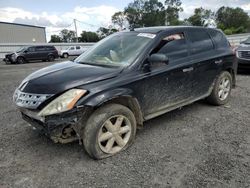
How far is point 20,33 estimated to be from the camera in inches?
2016

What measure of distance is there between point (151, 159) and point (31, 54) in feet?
73.5

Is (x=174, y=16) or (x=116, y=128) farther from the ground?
(x=174, y=16)

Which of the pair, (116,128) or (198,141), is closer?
(116,128)

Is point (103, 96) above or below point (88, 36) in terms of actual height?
below

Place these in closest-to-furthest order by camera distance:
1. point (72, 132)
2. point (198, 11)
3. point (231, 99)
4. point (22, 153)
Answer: point (72, 132) < point (22, 153) < point (231, 99) < point (198, 11)

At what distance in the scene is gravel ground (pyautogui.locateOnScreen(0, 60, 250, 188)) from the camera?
307 cm

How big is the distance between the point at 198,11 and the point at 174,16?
720 centimetres

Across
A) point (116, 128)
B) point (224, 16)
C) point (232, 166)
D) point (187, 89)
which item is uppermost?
point (224, 16)

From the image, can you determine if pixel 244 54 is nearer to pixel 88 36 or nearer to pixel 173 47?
pixel 173 47

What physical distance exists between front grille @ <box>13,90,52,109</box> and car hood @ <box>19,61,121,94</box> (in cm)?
6

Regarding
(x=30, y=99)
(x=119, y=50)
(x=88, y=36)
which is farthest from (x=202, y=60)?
(x=88, y=36)

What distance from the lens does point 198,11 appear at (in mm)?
79688

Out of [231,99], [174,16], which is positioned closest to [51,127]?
[231,99]

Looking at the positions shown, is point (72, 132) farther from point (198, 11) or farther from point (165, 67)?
point (198, 11)
